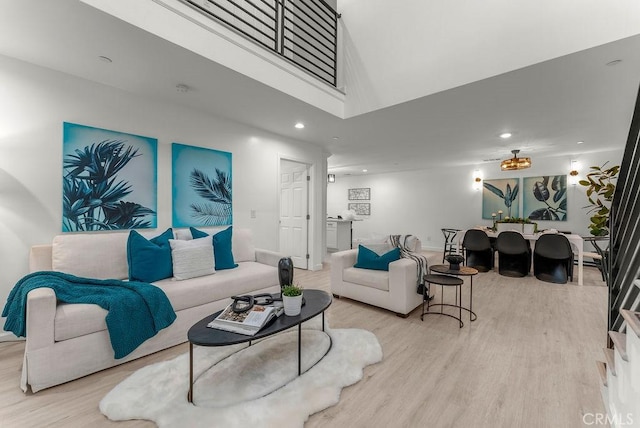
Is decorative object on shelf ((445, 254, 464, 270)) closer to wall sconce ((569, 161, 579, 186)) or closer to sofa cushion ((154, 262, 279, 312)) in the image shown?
sofa cushion ((154, 262, 279, 312))

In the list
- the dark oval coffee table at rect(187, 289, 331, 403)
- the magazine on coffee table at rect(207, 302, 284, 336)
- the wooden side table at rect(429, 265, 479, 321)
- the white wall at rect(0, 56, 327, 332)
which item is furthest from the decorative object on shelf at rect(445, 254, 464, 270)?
the white wall at rect(0, 56, 327, 332)

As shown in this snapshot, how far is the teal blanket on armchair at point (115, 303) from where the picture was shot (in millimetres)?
1971

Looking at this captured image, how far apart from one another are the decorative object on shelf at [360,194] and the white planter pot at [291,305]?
7945mm

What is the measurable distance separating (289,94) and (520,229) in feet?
15.5

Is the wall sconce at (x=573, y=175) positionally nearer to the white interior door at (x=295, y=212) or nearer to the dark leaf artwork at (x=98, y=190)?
the white interior door at (x=295, y=212)

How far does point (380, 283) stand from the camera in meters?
3.19

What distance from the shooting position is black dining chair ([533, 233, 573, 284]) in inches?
178

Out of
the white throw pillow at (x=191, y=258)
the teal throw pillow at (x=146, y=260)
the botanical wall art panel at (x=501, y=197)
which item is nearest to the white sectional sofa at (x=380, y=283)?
the white throw pillow at (x=191, y=258)

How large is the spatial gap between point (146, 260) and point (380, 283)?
7.80 feet

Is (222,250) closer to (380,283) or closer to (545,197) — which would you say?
(380,283)

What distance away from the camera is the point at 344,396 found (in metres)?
1.78

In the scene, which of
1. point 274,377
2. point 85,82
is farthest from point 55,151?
point 274,377

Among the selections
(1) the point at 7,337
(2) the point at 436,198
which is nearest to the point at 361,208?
(2) the point at 436,198

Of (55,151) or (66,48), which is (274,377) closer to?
(55,151)
